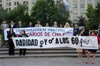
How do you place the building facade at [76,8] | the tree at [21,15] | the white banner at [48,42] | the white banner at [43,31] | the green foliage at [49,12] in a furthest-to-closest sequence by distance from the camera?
the building facade at [76,8] < the tree at [21,15] < the green foliage at [49,12] < the white banner at [43,31] < the white banner at [48,42]

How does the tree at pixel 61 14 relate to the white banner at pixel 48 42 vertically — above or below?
above

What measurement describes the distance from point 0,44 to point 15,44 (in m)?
3.52

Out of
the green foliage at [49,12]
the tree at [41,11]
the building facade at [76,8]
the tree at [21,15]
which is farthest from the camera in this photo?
the building facade at [76,8]

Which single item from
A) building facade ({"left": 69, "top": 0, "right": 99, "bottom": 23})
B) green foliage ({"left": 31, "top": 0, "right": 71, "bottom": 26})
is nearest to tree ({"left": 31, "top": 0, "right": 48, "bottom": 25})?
green foliage ({"left": 31, "top": 0, "right": 71, "bottom": 26})

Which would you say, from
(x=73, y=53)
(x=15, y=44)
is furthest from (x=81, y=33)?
(x=15, y=44)

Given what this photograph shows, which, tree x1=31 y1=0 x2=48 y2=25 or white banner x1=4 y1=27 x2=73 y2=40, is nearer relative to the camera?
white banner x1=4 y1=27 x2=73 y2=40

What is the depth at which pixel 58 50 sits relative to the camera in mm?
10664

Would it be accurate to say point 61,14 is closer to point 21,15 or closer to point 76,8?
point 21,15

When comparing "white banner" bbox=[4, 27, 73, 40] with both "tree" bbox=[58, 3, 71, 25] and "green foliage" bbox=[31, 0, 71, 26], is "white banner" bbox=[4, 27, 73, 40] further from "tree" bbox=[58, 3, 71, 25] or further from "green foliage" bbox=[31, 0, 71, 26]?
"tree" bbox=[58, 3, 71, 25]

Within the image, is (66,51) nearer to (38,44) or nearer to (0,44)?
(38,44)

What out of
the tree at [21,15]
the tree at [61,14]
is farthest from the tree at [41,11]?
the tree at [21,15]

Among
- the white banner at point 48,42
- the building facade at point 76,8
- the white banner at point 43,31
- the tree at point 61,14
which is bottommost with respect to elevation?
the white banner at point 48,42

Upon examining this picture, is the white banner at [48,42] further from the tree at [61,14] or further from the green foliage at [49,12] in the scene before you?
the tree at [61,14]

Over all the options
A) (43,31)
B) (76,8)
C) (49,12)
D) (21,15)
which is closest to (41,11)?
(49,12)
